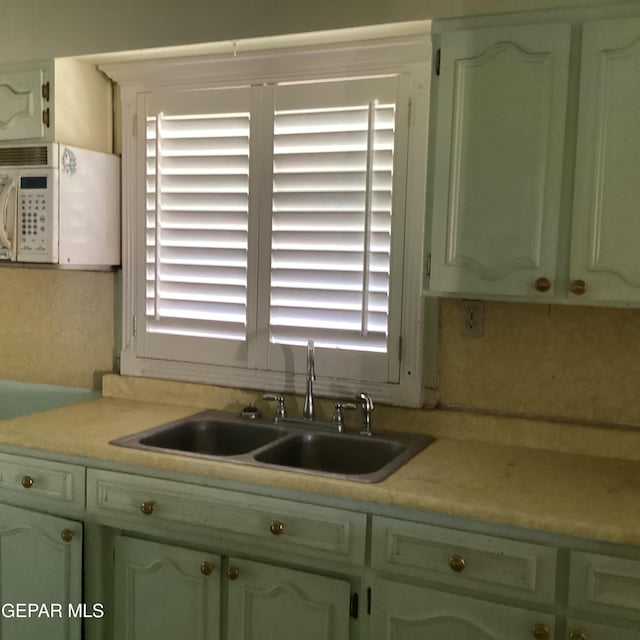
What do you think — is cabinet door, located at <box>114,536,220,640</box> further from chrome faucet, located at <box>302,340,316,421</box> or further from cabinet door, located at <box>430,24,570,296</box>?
cabinet door, located at <box>430,24,570,296</box>

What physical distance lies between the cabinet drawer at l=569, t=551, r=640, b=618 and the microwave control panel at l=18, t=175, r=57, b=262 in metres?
1.87

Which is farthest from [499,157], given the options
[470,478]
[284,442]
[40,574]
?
[40,574]

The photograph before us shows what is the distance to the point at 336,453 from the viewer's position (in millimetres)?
2346

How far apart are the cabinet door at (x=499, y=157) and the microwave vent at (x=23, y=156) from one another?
134cm

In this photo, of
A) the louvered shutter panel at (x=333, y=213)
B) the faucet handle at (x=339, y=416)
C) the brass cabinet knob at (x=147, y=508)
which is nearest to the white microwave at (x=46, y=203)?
the louvered shutter panel at (x=333, y=213)

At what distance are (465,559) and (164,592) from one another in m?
0.89

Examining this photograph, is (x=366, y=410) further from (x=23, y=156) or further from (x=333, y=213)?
(x=23, y=156)

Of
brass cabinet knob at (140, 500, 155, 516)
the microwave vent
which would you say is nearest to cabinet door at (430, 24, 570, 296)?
brass cabinet knob at (140, 500, 155, 516)

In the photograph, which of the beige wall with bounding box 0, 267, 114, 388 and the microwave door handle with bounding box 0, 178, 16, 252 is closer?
the microwave door handle with bounding box 0, 178, 16, 252

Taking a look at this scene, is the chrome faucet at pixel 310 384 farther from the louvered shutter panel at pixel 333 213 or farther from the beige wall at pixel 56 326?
the beige wall at pixel 56 326

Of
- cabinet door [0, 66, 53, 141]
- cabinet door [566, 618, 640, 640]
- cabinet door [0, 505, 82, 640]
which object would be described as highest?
cabinet door [0, 66, 53, 141]

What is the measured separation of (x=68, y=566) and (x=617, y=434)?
1.67m

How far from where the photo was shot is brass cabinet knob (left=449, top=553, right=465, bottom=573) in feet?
5.62

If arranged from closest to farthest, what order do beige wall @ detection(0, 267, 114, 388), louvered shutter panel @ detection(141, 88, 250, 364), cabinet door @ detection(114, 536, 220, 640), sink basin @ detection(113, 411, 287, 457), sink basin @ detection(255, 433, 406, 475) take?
1. cabinet door @ detection(114, 536, 220, 640)
2. sink basin @ detection(255, 433, 406, 475)
3. sink basin @ detection(113, 411, 287, 457)
4. louvered shutter panel @ detection(141, 88, 250, 364)
5. beige wall @ detection(0, 267, 114, 388)
